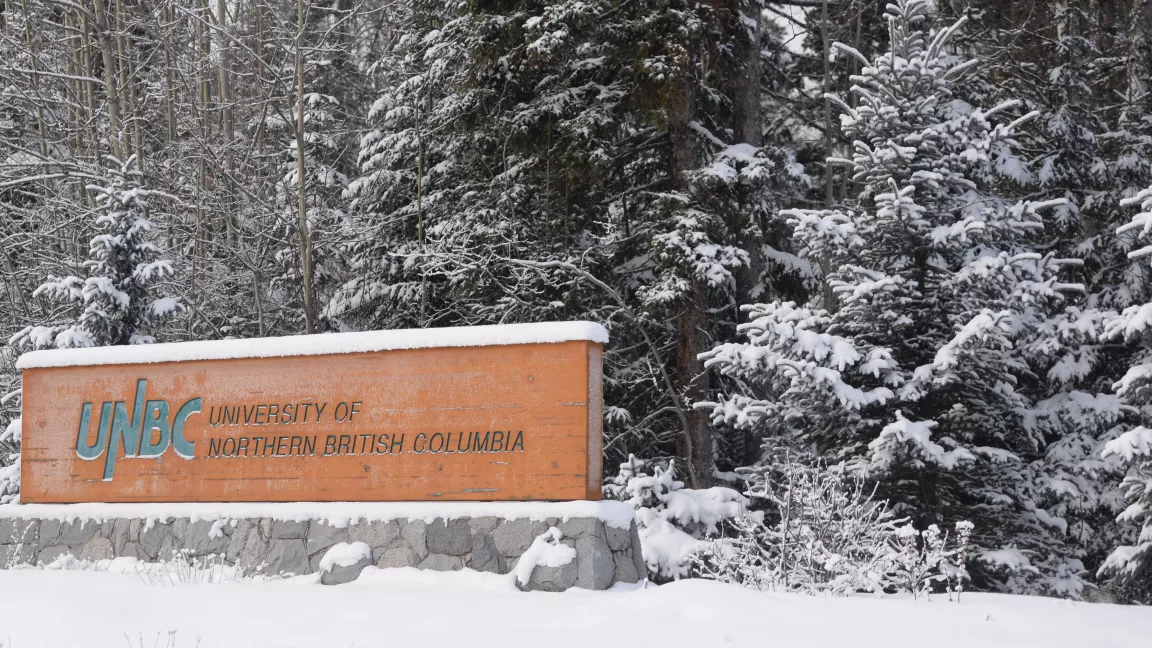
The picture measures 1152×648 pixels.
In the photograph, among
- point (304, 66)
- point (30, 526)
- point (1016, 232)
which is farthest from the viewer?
point (304, 66)

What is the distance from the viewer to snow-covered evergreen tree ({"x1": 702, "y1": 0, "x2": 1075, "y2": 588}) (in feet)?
33.1

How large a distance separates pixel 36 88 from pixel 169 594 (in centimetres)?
1385

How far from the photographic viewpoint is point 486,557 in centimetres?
795

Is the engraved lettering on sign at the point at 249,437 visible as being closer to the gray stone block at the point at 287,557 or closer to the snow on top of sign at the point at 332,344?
the snow on top of sign at the point at 332,344

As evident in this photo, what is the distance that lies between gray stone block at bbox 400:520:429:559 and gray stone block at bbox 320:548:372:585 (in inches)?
15.4

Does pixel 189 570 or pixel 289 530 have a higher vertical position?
pixel 289 530

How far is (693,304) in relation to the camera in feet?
47.0

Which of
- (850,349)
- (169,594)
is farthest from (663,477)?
(169,594)

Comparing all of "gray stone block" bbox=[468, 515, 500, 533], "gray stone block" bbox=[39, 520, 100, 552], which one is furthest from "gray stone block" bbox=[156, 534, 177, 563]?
"gray stone block" bbox=[468, 515, 500, 533]

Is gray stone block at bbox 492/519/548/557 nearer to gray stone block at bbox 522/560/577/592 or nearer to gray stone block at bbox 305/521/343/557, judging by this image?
gray stone block at bbox 522/560/577/592

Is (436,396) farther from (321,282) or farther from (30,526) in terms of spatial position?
(321,282)

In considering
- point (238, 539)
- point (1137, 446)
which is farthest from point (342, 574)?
point (1137, 446)

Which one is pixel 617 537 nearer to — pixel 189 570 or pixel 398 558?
pixel 398 558

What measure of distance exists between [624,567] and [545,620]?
185cm
